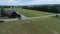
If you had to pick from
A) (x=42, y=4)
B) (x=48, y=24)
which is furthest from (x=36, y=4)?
(x=48, y=24)

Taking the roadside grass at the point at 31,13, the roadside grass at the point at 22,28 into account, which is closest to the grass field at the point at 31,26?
the roadside grass at the point at 22,28

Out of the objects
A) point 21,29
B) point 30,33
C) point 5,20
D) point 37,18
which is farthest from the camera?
point 37,18

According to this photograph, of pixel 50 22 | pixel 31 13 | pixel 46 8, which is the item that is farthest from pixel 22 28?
pixel 46 8

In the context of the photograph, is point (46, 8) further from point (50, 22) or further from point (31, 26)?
point (31, 26)

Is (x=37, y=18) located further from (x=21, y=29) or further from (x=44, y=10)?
(x=21, y=29)

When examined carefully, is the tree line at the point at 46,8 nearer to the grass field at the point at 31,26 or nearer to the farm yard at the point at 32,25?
the farm yard at the point at 32,25

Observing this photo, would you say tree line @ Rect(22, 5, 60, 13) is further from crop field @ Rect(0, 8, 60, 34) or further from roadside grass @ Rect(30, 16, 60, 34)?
roadside grass @ Rect(30, 16, 60, 34)

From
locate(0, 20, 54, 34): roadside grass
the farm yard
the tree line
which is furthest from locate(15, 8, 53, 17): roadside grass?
locate(0, 20, 54, 34): roadside grass
